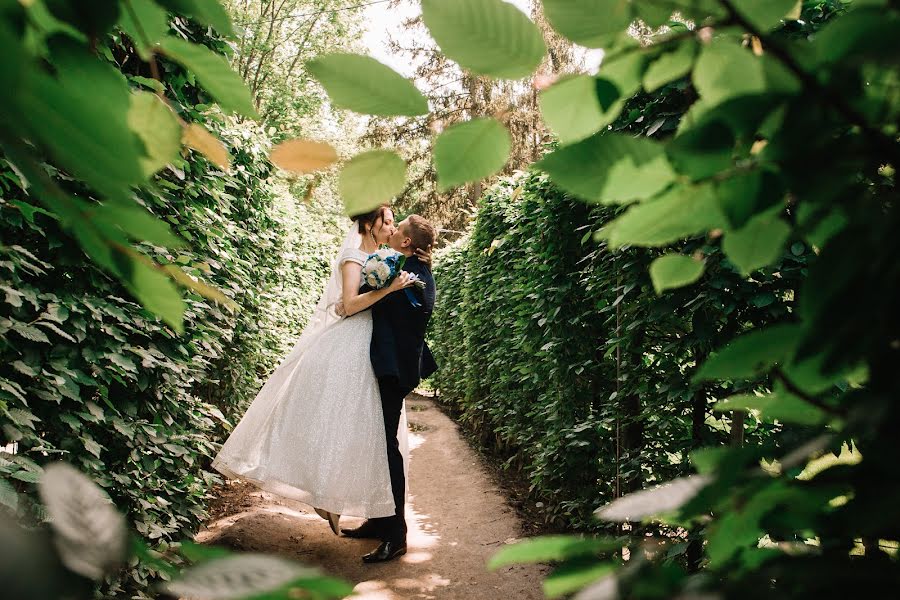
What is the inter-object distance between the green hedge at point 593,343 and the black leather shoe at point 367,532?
1442 millimetres

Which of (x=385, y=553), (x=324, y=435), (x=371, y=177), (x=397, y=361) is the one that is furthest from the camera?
(x=397, y=361)

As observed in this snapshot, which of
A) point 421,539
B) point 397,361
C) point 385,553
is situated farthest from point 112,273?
point 421,539

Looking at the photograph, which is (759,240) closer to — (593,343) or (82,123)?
(82,123)

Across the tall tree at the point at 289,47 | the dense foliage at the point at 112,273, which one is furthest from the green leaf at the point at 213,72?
the tall tree at the point at 289,47

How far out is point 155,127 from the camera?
0.65 metres

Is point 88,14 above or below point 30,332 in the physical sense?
above

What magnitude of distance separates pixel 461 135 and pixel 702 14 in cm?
27

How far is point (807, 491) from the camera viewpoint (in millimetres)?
482

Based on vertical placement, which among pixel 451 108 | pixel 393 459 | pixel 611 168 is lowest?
pixel 393 459

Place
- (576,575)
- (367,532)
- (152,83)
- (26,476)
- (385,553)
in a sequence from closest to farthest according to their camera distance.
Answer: (576,575) → (152,83) → (26,476) → (385,553) → (367,532)

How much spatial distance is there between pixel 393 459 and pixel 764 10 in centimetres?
417

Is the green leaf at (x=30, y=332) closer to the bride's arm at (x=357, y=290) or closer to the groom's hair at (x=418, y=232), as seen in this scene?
the bride's arm at (x=357, y=290)

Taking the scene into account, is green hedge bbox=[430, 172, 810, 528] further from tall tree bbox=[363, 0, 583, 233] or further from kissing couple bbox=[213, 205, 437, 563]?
tall tree bbox=[363, 0, 583, 233]

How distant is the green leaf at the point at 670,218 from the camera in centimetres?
56
